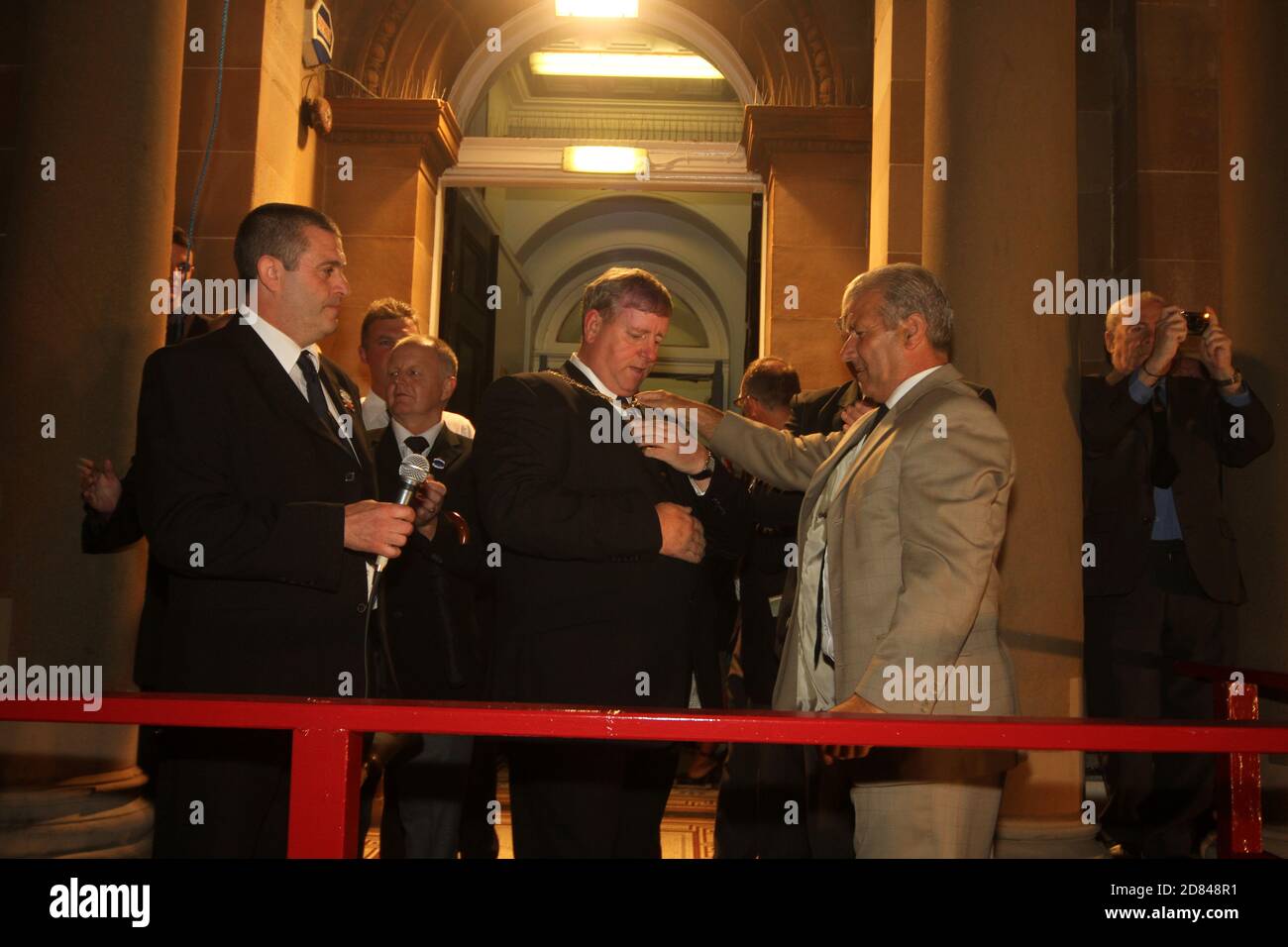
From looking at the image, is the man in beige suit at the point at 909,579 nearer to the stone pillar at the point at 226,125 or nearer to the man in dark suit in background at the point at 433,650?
the man in dark suit in background at the point at 433,650

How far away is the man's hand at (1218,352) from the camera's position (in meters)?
4.77

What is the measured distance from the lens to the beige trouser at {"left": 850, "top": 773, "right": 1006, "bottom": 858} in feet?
8.79

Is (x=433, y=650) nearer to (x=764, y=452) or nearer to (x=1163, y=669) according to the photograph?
(x=764, y=452)

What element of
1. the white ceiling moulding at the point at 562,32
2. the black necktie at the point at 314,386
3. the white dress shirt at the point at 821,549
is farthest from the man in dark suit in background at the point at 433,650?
the white ceiling moulding at the point at 562,32

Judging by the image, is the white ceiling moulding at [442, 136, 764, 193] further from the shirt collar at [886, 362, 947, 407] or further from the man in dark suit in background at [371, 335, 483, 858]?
the shirt collar at [886, 362, 947, 407]

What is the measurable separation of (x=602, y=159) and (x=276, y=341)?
644 cm

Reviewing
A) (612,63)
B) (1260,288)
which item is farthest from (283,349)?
(612,63)

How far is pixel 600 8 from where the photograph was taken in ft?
27.6

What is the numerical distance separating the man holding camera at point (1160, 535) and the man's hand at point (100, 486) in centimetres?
355

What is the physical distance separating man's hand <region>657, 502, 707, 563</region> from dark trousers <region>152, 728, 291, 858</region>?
101 centimetres

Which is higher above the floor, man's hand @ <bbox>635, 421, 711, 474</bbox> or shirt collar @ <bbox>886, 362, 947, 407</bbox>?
shirt collar @ <bbox>886, 362, 947, 407</bbox>

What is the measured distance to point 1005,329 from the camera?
4469 millimetres

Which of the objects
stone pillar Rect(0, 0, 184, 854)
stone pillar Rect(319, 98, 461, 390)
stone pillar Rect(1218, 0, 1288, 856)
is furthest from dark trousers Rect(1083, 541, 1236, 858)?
stone pillar Rect(319, 98, 461, 390)
